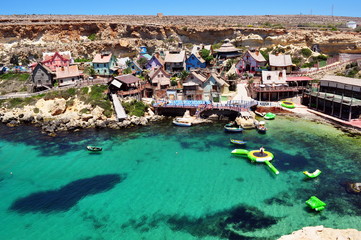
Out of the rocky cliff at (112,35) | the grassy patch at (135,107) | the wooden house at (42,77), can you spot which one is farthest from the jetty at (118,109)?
the rocky cliff at (112,35)

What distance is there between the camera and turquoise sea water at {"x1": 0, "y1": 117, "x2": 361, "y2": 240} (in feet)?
85.3

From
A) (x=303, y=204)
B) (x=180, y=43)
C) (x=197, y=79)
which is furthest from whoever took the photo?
(x=180, y=43)

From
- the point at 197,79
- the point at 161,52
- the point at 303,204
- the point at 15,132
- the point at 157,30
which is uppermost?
the point at 157,30

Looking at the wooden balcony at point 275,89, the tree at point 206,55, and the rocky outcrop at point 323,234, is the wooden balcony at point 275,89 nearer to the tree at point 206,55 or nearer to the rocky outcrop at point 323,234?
the tree at point 206,55

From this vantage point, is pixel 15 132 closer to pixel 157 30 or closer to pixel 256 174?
pixel 256 174

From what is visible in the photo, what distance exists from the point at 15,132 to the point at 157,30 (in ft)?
192

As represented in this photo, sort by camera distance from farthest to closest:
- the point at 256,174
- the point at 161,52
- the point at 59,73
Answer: the point at 161,52, the point at 59,73, the point at 256,174

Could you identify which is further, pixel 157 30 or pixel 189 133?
pixel 157 30

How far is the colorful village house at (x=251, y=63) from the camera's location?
6875cm

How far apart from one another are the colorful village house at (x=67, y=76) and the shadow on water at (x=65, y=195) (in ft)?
114

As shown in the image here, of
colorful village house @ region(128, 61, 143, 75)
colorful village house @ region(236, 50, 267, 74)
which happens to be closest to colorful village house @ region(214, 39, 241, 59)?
colorful village house @ region(236, 50, 267, 74)

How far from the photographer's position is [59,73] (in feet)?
209

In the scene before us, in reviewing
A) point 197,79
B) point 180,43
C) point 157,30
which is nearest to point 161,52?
point 180,43

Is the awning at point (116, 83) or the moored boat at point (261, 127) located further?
the awning at point (116, 83)
